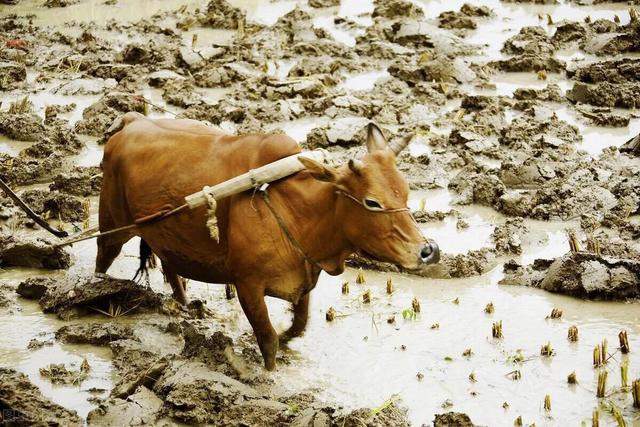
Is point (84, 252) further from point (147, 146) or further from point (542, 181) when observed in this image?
point (542, 181)

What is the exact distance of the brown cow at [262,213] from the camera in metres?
5.03

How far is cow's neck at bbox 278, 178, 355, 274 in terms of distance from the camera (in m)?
5.27

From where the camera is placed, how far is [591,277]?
6.86 metres

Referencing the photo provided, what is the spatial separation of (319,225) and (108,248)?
2.10 m

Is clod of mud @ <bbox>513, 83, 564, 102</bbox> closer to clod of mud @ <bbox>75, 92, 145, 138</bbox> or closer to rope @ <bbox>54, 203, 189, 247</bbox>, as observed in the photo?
clod of mud @ <bbox>75, 92, 145, 138</bbox>

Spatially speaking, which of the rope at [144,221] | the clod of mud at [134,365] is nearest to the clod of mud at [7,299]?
the rope at [144,221]

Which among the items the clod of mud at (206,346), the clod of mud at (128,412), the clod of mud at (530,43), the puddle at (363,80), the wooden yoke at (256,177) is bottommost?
the puddle at (363,80)

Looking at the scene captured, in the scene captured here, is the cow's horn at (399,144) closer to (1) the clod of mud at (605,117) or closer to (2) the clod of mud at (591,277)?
(2) the clod of mud at (591,277)

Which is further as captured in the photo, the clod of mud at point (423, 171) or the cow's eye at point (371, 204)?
the clod of mud at point (423, 171)

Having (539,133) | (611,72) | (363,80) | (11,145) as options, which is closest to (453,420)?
(539,133)

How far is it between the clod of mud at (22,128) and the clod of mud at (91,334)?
4701mm

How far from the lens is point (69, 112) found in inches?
448

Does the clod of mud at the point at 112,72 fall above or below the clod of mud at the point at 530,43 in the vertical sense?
below

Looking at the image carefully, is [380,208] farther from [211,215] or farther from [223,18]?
[223,18]
